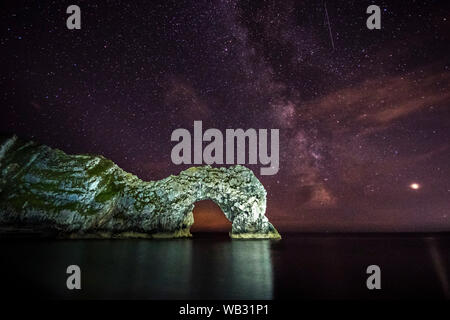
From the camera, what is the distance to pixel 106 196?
9044cm

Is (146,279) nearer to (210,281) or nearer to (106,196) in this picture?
(210,281)

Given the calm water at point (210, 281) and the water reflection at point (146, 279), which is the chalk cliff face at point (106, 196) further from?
the calm water at point (210, 281)

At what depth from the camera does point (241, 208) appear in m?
91.8

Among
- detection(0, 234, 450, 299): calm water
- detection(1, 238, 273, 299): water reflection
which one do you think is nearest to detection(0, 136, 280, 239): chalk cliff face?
detection(1, 238, 273, 299): water reflection

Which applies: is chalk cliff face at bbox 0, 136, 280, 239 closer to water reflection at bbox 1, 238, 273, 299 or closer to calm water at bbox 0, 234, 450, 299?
water reflection at bbox 1, 238, 273, 299

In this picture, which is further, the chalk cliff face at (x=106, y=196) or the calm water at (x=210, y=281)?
the chalk cliff face at (x=106, y=196)

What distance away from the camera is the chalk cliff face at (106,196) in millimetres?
82938

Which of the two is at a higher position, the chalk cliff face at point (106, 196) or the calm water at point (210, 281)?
the chalk cliff face at point (106, 196)

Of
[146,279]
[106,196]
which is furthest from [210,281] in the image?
[106,196]

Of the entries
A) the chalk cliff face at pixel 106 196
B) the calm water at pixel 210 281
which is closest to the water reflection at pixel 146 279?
the calm water at pixel 210 281
